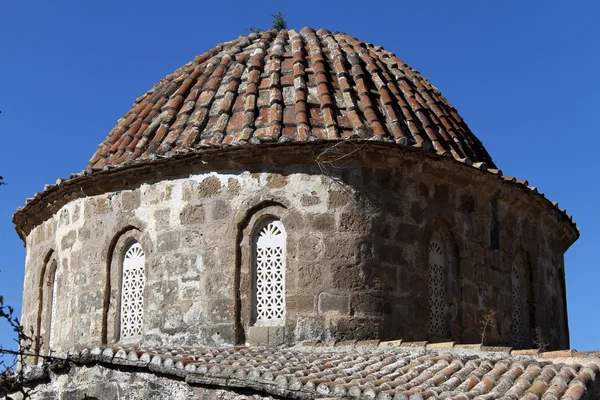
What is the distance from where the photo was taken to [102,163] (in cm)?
1236

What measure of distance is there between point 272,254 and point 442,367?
309 cm

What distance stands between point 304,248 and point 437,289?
1892mm

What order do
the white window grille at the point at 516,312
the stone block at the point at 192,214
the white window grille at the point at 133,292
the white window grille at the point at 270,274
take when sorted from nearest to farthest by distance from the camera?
the white window grille at the point at 270,274 < the stone block at the point at 192,214 < the white window grille at the point at 133,292 < the white window grille at the point at 516,312

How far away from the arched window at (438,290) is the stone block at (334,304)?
1.26 meters

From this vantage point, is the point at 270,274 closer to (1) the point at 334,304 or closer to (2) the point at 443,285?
(1) the point at 334,304

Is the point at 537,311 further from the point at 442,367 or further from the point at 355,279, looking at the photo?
the point at 442,367

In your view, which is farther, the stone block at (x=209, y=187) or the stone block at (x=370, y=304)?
the stone block at (x=209, y=187)

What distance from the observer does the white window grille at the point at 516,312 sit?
12.6 metres

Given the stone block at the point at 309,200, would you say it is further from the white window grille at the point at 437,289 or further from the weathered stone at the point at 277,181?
the white window grille at the point at 437,289

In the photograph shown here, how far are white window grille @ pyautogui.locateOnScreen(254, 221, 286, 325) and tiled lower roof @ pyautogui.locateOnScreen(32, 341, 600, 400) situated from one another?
120cm

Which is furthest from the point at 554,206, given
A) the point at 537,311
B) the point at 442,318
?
the point at 442,318

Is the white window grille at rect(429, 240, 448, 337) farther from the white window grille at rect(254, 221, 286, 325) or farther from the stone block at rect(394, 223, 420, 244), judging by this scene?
the white window grille at rect(254, 221, 286, 325)

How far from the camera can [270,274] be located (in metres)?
11.1

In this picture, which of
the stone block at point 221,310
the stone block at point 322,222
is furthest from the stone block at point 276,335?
the stone block at point 322,222
